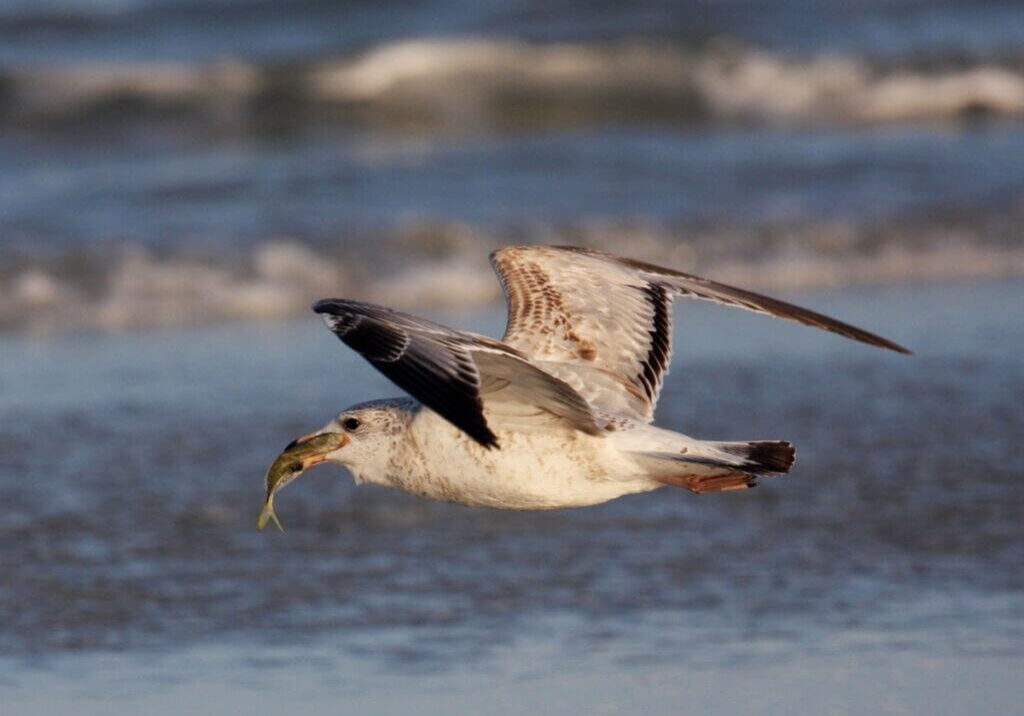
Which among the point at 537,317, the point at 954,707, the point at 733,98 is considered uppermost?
the point at 733,98

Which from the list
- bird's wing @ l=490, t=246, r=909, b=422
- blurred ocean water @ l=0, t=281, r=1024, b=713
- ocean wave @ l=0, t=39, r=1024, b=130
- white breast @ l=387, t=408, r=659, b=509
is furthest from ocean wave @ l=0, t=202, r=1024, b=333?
white breast @ l=387, t=408, r=659, b=509

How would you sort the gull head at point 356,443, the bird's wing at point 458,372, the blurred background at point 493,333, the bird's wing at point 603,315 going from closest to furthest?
the bird's wing at point 458,372
the gull head at point 356,443
the bird's wing at point 603,315
the blurred background at point 493,333

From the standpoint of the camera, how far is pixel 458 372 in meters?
4.12

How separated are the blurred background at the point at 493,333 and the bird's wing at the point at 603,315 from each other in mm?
817

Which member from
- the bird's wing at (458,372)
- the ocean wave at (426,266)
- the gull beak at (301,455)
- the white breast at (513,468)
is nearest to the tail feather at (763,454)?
the white breast at (513,468)

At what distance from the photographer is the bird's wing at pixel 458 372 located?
4039 mm

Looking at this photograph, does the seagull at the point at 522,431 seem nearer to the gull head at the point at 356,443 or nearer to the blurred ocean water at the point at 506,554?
the gull head at the point at 356,443

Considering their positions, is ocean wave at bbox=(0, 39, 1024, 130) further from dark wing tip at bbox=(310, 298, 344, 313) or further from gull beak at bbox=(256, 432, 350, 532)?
dark wing tip at bbox=(310, 298, 344, 313)

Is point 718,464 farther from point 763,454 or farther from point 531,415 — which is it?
point 531,415

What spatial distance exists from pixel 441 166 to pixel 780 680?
26.7ft

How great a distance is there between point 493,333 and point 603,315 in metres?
3.64

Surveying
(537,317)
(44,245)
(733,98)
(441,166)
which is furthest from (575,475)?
(733,98)

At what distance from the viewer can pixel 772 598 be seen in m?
5.90

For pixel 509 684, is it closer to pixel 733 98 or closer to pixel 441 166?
pixel 441 166
